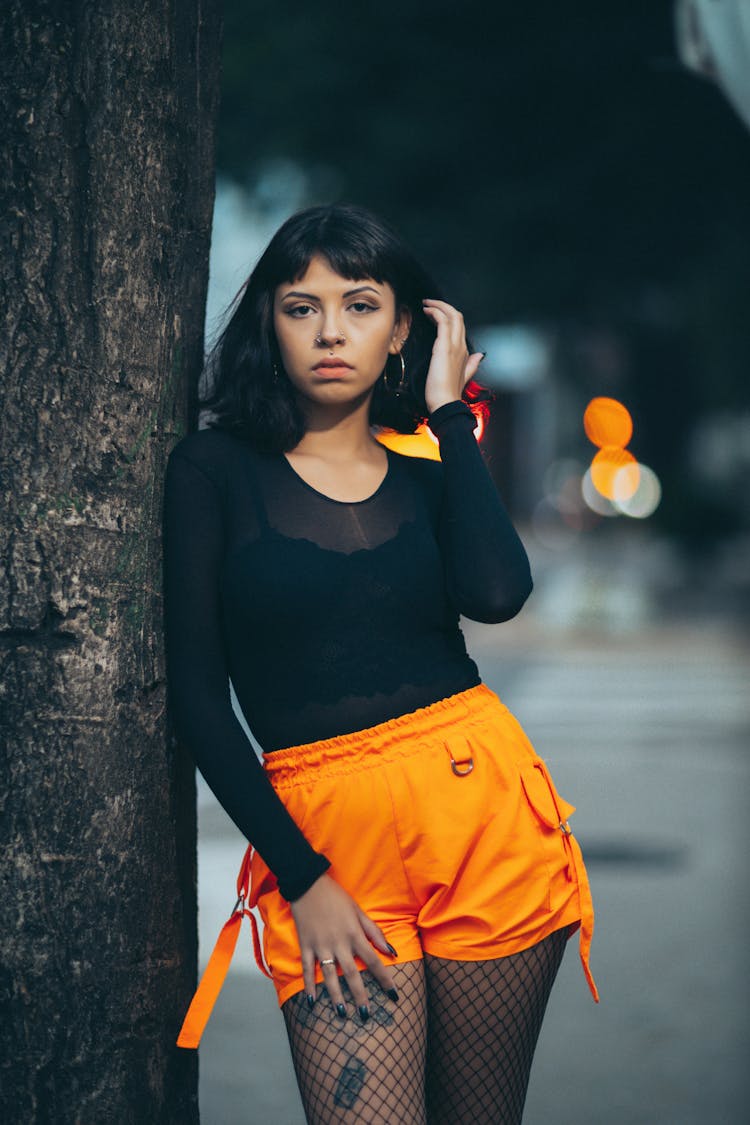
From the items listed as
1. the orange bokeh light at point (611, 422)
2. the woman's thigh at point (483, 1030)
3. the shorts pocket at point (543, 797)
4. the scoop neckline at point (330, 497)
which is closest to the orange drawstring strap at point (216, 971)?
the woman's thigh at point (483, 1030)

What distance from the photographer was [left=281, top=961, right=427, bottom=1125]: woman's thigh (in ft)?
7.71

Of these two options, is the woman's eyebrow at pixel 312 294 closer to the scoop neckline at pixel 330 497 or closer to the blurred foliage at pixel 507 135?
the scoop neckline at pixel 330 497

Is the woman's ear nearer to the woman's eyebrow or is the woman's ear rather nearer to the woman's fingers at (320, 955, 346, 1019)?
the woman's eyebrow

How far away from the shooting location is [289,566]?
2463 millimetres

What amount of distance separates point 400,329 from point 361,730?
0.79 metres

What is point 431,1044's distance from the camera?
8.33ft

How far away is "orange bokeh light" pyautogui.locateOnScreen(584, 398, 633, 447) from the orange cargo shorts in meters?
27.5

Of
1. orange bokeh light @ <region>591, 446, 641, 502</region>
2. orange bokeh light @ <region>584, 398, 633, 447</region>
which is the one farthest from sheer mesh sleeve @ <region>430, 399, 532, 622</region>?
orange bokeh light @ <region>591, 446, 641, 502</region>

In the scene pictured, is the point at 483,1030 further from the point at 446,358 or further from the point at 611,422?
the point at 611,422

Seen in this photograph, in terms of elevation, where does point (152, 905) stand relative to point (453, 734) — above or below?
Answer: below

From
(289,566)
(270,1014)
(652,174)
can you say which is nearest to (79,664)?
(289,566)

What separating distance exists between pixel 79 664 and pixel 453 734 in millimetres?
627

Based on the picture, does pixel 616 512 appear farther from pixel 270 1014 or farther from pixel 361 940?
pixel 361 940

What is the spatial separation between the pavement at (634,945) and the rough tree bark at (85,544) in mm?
1918
